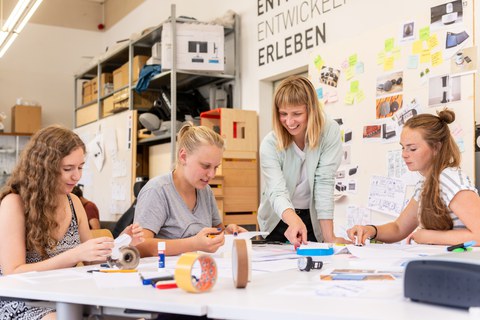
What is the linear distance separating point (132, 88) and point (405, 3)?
320 centimetres

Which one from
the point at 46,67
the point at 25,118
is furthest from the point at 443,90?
the point at 46,67

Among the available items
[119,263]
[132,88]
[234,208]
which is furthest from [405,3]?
[132,88]

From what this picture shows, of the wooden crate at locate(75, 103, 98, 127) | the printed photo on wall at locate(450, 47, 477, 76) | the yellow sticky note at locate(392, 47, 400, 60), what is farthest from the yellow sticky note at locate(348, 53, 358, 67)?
the wooden crate at locate(75, 103, 98, 127)

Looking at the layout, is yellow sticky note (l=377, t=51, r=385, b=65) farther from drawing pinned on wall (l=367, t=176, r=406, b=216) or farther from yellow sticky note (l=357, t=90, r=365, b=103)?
drawing pinned on wall (l=367, t=176, r=406, b=216)

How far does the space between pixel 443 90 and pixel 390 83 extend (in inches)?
15.7

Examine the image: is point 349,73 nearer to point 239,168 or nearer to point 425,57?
point 425,57

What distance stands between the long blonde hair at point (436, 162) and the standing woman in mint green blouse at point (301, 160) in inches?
13.2

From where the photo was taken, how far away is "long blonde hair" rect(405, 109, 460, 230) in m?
2.01

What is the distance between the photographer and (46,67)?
762cm

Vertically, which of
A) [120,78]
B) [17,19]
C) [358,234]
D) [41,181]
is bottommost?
[358,234]

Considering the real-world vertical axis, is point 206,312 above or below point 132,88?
below

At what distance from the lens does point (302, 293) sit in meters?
1.10

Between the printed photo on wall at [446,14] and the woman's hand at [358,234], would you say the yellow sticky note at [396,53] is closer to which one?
the printed photo on wall at [446,14]

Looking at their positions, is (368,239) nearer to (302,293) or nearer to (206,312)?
(302,293)
